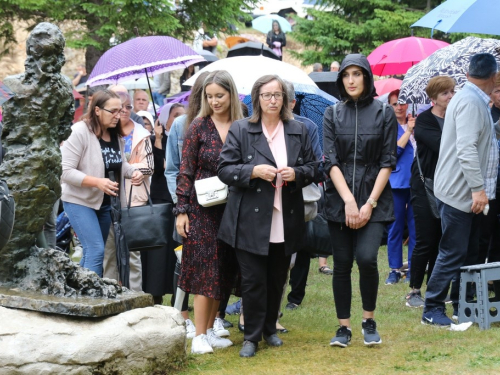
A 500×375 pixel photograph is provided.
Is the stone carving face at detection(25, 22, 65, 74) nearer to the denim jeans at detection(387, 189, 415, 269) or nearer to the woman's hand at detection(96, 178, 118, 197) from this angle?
the woman's hand at detection(96, 178, 118, 197)

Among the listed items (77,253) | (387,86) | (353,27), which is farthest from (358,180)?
(353,27)

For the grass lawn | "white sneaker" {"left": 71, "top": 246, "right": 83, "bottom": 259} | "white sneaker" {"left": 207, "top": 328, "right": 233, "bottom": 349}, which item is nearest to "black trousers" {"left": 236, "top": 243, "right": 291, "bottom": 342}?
the grass lawn

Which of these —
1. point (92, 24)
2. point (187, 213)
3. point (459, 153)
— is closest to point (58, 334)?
point (187, 213)

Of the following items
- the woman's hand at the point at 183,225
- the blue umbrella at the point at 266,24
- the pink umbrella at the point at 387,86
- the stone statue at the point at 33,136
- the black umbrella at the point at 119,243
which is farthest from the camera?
the blue umbrella at the point at 266,24

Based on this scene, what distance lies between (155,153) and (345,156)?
3301mm

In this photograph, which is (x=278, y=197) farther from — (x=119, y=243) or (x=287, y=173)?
(x=119, y=243)

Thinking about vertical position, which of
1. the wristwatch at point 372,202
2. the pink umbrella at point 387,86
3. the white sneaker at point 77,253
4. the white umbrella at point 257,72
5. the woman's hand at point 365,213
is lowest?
the white sneaker at point 77,253

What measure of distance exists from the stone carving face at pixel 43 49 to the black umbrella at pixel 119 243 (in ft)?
6.39

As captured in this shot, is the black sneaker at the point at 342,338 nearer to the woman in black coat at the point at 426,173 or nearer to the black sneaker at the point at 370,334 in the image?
the black sneaker at the point at 370,334

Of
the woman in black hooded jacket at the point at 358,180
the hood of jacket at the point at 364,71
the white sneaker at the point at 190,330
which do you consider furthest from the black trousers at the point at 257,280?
the hood of jacket at the point at 364,71

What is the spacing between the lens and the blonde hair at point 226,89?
694cm

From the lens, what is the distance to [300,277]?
30.0ft

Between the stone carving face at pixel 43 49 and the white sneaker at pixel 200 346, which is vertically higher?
the stone carving face at pixel 43 49

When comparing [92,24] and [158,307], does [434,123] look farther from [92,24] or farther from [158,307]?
[92,24]
